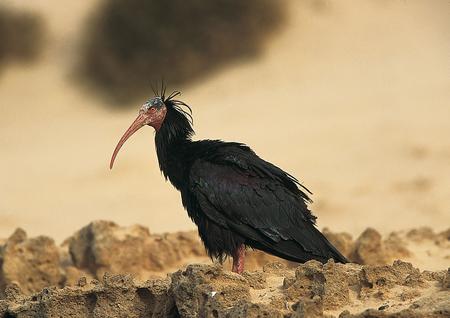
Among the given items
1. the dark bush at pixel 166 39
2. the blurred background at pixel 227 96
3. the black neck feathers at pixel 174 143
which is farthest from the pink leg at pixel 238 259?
the dark bush at pixel 166 39

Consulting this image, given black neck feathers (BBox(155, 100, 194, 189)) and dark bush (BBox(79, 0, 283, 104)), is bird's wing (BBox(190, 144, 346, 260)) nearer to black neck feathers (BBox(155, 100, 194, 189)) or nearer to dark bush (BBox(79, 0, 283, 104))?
black neck feathers (BBox(155, 100, 194, 189))

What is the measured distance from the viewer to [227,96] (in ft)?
121

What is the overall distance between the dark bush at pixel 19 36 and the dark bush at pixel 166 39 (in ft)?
4.91

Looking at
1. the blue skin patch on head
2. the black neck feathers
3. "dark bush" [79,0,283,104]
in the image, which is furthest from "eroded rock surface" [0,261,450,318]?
"dark bush" [79,0,283,104]

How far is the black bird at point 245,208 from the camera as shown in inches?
520

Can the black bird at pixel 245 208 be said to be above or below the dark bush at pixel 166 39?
below

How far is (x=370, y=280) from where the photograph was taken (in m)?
9.73

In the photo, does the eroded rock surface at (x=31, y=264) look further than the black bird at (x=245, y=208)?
Yes

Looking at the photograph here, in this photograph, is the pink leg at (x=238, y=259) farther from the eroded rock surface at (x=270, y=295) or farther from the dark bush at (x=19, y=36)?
the dark bush at (x=19, y=36)

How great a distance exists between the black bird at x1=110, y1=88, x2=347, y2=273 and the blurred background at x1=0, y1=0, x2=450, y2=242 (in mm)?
13809

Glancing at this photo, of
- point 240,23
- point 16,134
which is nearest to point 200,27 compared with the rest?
point 240,23

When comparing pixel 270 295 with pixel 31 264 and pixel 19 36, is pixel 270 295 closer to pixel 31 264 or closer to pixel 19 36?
pixel 31 264

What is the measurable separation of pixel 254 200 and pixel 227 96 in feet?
77.3

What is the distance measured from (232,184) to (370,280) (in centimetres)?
386
